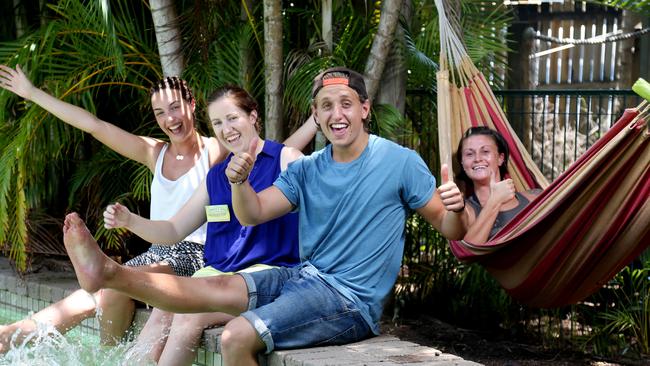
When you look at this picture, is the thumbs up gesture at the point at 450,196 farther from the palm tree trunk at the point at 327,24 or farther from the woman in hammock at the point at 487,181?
the palm tree trunk at the point at 327,24

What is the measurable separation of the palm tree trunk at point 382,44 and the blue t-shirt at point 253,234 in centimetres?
114

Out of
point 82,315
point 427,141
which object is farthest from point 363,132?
point 427,141

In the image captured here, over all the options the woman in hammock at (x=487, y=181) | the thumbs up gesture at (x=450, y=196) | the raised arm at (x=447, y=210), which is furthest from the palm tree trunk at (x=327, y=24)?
the thumbs up gesture at (x=450, y=196)

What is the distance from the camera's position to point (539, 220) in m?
3.88

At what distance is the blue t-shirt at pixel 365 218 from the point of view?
11.8ft

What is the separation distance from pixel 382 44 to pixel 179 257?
4.91ft

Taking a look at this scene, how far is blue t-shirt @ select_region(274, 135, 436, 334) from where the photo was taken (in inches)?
142

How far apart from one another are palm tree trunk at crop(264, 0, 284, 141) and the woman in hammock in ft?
3.72

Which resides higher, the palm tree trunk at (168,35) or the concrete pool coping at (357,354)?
the palm tree trunk at (168,35)

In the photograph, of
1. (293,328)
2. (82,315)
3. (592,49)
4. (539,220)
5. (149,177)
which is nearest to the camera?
(293,328)

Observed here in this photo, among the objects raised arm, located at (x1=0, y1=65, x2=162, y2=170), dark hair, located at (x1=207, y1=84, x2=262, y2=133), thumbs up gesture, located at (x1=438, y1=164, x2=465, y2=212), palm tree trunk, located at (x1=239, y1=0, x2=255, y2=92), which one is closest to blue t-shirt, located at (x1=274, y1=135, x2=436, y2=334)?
thumbs up gesture, located at (x1=438, y1=164, x2=465, y2=212)

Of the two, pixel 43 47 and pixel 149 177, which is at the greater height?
pixel 43 47

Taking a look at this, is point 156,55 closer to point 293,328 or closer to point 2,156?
point 2,156

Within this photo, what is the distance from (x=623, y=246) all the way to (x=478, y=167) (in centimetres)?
70
